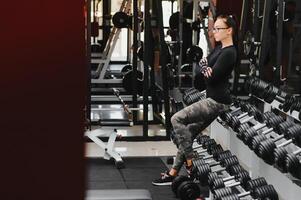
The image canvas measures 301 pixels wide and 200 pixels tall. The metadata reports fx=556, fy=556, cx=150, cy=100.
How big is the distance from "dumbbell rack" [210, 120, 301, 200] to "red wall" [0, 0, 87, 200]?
278 centimetres

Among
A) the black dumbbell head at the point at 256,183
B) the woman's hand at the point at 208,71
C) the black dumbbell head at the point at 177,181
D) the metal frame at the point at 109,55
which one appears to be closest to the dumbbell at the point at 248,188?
the black dumbbell head at the point at 256,183

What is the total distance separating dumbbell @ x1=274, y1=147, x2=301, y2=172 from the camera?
3266 millimetres

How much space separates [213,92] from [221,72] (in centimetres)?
22

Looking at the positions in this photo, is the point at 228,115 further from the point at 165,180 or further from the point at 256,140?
the point at 165,180

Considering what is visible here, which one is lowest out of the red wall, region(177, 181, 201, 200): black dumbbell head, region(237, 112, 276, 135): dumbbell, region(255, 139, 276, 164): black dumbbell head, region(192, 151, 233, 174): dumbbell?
region(177, 181, 201, 200): black dumbbell head

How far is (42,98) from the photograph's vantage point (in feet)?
2.15

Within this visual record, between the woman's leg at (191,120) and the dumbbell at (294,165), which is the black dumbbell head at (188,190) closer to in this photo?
the woman's leg at (191,120)

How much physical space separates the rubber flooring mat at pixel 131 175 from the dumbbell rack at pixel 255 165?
646 mm

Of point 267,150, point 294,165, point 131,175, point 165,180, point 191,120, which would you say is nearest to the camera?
point 294,165

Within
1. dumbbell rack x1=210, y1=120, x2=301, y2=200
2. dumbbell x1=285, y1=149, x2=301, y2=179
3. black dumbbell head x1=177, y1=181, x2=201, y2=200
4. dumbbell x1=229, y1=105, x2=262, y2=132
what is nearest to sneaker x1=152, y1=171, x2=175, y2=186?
black dumbbell head x1=177, y1=181, x2=201, y2=200

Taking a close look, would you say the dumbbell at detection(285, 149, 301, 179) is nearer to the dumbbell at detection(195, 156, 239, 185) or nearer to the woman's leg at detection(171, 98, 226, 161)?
the dumbbell at detection(195, 156, 239, 185)

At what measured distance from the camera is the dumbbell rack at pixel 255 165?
3420mm

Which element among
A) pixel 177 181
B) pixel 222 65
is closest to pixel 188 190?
pixel 177 181

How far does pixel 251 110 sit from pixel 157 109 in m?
3.25
